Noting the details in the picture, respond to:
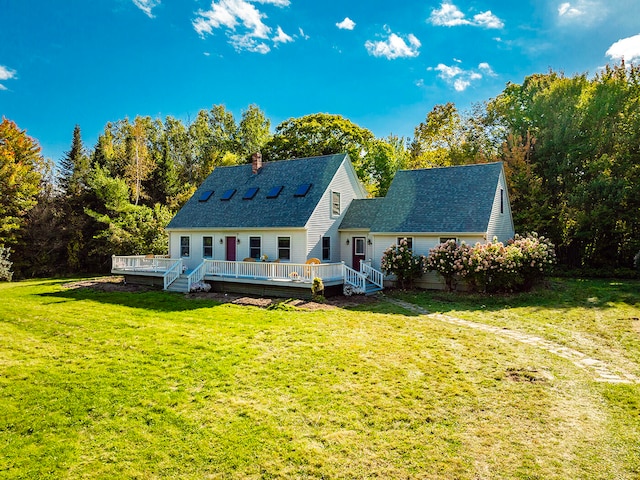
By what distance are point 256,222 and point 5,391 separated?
42.7 ft

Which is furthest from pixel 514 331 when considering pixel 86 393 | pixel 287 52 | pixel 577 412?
pixel 287 52

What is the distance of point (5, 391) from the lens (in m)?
6.61

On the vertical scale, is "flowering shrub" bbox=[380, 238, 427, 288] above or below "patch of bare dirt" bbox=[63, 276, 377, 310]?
above

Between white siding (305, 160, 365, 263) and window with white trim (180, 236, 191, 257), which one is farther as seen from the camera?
window with white trim (180, 236, 191, 257)

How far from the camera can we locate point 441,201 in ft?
60.4

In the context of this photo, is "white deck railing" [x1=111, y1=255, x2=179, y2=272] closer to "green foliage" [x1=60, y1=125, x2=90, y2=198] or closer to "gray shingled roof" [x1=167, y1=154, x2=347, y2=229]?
"gray shingled roof" [x1=167, y1=154, x2=347, y2=229]

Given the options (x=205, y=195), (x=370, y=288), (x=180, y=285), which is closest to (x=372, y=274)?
(x=370, y=288)

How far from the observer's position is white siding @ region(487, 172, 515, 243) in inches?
690

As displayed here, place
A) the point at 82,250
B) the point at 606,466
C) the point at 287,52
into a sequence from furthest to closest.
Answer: the point at 82,250 → the point at 287,52 → the point at 606,466

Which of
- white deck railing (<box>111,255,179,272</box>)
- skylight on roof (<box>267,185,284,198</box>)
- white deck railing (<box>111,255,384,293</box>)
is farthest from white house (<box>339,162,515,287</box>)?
white deck railing (<box>111,255,179,272</box>)

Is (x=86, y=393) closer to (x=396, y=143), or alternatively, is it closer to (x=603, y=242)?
(x=603, y=242)

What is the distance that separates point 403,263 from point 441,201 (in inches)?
156

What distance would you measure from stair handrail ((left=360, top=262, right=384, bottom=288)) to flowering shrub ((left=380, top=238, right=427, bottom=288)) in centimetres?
39

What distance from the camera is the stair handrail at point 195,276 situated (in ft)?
57.6
